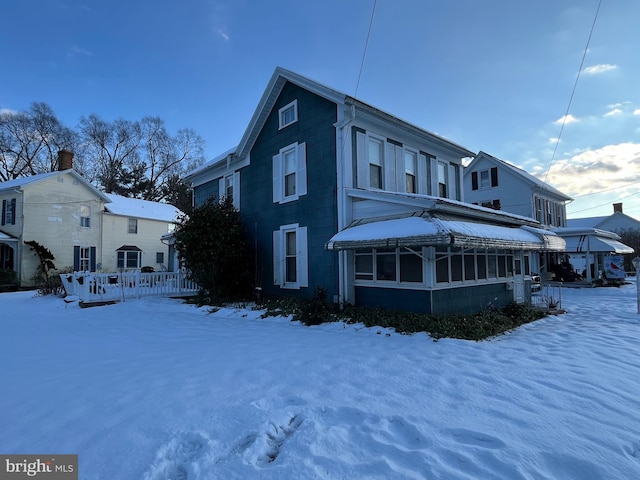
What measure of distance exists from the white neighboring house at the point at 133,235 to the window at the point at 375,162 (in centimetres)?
1898

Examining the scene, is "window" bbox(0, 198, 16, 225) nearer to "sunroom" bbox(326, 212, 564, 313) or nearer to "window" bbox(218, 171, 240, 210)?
"window" bbox(218, 171, 240, 210)

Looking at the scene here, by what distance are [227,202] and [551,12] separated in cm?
1214

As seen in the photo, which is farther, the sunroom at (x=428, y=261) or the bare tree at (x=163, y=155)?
the bare tree at (x=163, y=155)

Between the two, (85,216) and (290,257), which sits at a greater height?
(85,216)

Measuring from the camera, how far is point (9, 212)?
22062mm

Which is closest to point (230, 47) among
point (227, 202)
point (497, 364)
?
point (227, 202)

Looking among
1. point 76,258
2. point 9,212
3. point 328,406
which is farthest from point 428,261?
point 9,212

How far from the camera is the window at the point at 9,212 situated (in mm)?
21797

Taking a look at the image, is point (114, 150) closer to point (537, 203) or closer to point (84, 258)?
point (84, 258)

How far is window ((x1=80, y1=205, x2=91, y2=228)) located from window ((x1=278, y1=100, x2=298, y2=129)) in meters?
19.9

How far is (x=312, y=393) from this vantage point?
4.31 metres

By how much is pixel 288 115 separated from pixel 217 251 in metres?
5.76

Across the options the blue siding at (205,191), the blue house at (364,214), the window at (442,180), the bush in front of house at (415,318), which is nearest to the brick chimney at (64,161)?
the blue siding at (205,191)

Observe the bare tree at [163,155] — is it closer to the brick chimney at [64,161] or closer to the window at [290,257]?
the brick chimney at [64,161]
